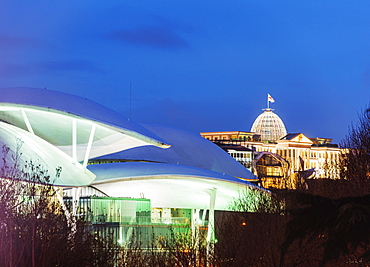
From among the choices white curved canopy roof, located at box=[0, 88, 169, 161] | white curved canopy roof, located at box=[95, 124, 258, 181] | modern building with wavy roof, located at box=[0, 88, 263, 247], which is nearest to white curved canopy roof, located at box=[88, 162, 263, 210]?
modern building with wavy roof, located at box=[0, 88, 263, 247]

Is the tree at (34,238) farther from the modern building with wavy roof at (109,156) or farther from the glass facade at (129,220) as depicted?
the glass facade at (129,220)

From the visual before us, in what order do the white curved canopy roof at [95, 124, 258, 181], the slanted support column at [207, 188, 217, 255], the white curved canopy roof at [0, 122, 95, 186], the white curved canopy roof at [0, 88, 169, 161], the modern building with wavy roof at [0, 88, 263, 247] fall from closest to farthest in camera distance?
the white curved canopy roof at [0, 122, 95, 186] → the modern building with wavy roof at [0, 88, 263, 247] → the white curved canopy roof at [0, 88, 169, 161] → the slanted support column at [207, 188, 217, 255] → the white curved canopy roof at [95, 124, 258, 181]

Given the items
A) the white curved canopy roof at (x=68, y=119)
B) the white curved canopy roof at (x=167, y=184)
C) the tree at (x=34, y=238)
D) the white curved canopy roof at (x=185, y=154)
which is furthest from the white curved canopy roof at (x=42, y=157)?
the white curved canopy roof at (x=185, y=154)

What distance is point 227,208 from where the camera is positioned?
241 ft

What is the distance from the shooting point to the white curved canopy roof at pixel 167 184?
2512 inches

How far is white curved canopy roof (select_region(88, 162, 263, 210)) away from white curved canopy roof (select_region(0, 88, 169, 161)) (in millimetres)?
2487

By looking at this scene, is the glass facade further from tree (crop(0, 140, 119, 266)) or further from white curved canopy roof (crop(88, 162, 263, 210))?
tree (crop(0, 140, 119, 266))

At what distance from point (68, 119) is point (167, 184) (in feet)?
46.1

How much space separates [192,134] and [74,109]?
1505 inches

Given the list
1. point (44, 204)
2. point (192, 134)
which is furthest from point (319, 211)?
point (192, 134)

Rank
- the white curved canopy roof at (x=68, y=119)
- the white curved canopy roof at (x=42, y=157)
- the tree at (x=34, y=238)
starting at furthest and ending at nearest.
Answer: the white curved canopy roof at (x=68, y=119)
the white curved canopy roof at (x=42, y=157)
the tree at (x=34, y=238)

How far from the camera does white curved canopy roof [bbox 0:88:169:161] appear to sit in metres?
52.3

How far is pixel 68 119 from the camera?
57.8 meters

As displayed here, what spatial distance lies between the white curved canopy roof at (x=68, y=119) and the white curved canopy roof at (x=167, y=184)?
2487mm
